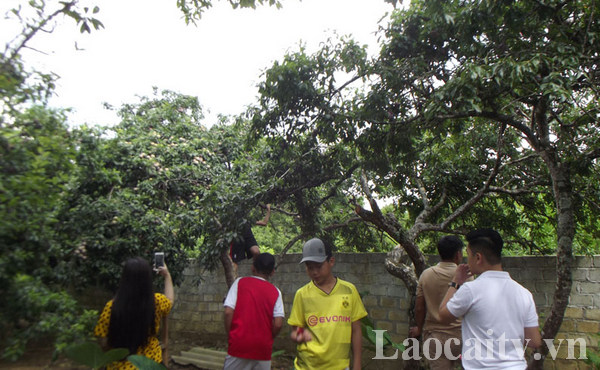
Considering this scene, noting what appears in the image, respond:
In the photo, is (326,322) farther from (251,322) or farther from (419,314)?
(419,314)

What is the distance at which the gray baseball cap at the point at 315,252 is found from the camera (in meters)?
2.83

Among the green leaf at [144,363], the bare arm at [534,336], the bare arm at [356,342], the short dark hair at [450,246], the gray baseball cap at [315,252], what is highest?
the short dark hair at [450,246]

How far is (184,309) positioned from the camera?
8227 millimetres

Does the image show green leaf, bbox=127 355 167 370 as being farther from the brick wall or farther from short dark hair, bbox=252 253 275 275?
the brick wall

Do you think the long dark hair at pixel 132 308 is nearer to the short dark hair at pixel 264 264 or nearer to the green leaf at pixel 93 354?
the green leaf at pixel 93 354

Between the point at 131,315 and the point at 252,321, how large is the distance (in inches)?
33.8

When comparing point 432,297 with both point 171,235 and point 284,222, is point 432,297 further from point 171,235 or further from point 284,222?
point 284,222

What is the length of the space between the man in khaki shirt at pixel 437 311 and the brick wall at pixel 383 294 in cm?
262

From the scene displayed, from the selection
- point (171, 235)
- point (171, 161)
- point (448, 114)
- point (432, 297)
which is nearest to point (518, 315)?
point (432, 297)

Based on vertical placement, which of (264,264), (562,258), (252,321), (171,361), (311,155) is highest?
(311,155)

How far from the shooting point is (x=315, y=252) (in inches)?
112

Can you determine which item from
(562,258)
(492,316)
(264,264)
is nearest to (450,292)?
(492,316)

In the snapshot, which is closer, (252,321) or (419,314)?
(252,321)

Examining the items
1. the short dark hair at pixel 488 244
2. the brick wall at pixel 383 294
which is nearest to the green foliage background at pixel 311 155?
the brick wall at pixel 383 294
